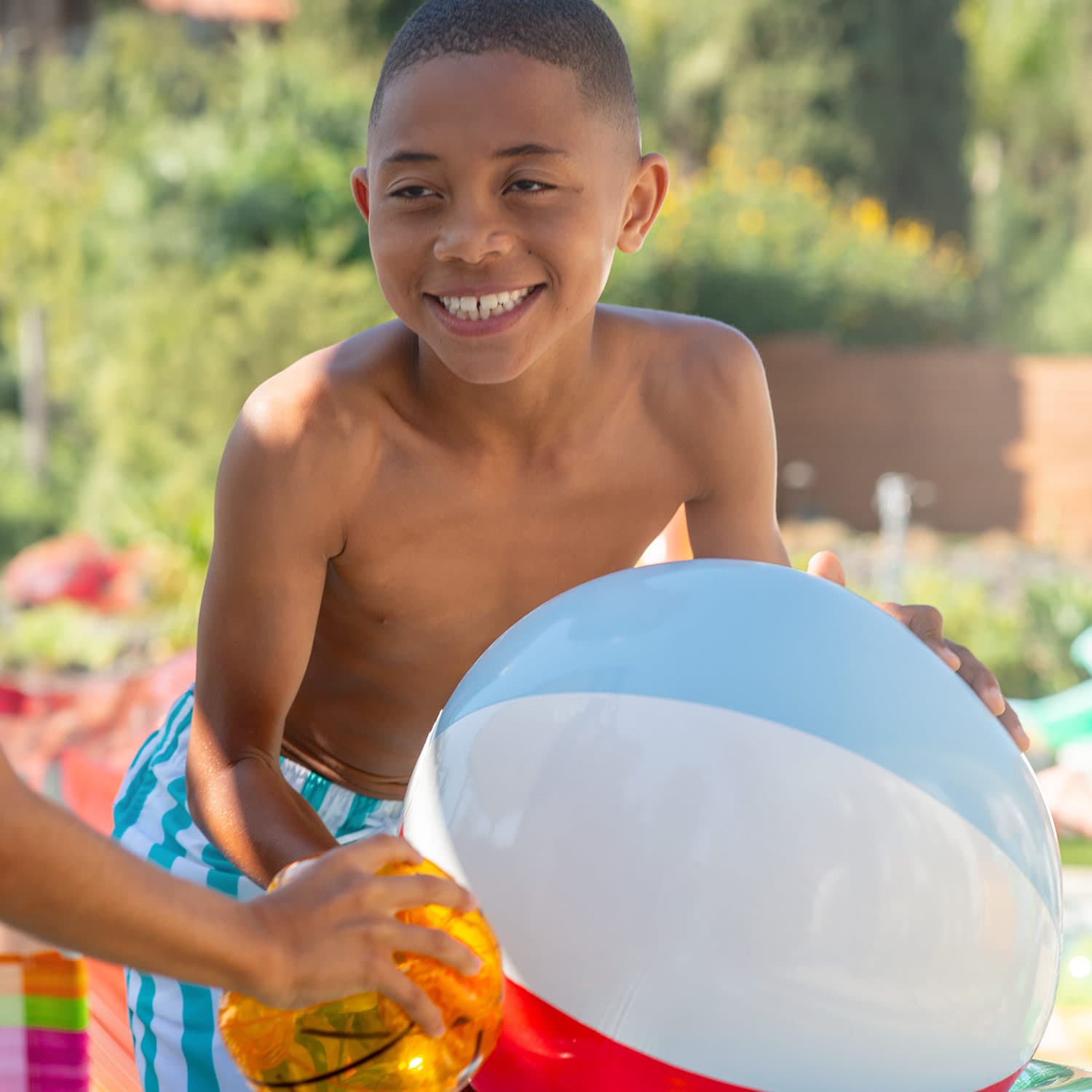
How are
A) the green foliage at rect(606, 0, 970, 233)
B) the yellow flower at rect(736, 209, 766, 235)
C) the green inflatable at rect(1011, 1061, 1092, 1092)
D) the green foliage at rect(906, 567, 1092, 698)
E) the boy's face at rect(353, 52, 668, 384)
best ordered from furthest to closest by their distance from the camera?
the green foliage at rect(606, 0, 970, 233), the yellow flower at rect(736, 209, 766, 235), the green foliage at rect(906, 567, 1092, 698), the green inflatable at rect(1011, 1061, 1092, 1092), the boy's face at rect(353, 52, 668, 384)

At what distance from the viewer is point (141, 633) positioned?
8.69m

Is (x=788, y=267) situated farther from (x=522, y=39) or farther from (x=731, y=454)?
(x=522, y=39)

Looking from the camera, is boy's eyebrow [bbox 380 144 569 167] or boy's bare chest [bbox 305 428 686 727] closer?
boy's eyebrow [bbox 380 144 569 167]

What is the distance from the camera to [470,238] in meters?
1.86

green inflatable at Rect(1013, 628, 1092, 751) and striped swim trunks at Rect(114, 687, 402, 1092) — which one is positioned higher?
striped swim trunks at Rect(114, 687, 402, 1092)

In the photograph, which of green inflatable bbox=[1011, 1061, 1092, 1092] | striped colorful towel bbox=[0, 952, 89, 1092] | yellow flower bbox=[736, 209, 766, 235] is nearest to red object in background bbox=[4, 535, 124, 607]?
striped colorful towel bbox=[0, 952, 89, 1092]

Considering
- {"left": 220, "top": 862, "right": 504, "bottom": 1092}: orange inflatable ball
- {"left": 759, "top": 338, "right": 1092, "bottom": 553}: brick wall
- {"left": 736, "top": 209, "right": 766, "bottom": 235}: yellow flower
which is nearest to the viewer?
{"left": 220, "top": 862, "right": 504, "bottom": 1092}: orange inflatable ball

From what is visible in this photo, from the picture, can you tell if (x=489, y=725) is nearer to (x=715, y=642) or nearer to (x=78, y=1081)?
(x=715, y=642)

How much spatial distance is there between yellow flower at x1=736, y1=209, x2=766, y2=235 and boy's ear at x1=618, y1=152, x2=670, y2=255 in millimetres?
14191

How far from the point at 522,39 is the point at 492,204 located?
0.65ft

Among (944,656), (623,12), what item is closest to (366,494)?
(944,656)

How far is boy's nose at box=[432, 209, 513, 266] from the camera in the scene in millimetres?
1857

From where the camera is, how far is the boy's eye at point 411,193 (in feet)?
6.20

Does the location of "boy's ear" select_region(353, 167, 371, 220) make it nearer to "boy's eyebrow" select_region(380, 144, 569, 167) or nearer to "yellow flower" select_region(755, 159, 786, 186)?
"boy's eyebrow" select_region(380, 144, 569, 167)
